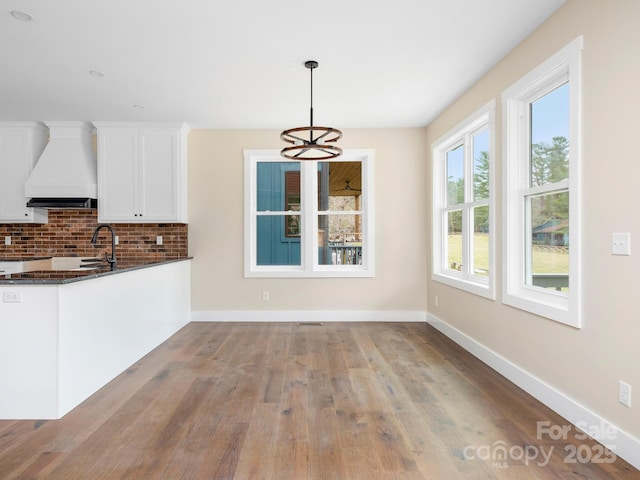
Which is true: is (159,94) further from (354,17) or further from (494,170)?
(494,170)

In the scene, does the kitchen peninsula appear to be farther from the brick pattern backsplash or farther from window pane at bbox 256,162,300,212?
window pane at bbox 256,162,300,212

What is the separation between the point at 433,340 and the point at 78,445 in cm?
340

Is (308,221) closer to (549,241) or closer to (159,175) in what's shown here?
(159,175)

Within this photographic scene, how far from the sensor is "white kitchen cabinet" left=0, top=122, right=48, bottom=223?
15.6ft

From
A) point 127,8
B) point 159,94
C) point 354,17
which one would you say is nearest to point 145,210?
point 159,94

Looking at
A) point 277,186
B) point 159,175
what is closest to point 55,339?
point 159,175

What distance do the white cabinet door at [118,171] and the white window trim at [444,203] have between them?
→ 12.7 feet

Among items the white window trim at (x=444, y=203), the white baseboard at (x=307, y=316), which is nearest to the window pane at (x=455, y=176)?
the white window trim at (x=444, y=203)

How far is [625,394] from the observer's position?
1988 millimetres

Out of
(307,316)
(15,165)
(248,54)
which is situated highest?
(248,54)

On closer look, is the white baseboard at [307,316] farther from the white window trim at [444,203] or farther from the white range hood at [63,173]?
the white range hood at [63,173]

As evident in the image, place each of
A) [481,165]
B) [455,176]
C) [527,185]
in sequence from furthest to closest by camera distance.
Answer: [455,176], [481,165], [527,185]

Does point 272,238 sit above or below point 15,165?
below

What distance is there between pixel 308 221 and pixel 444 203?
183 cm
